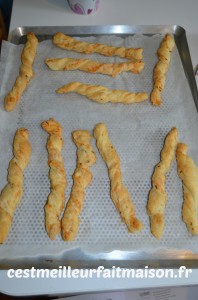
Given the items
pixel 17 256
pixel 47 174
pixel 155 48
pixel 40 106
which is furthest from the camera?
pixel 155 48

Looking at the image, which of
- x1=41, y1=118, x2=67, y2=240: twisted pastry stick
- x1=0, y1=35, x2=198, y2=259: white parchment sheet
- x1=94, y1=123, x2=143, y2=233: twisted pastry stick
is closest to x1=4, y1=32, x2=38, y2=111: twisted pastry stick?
x1=0, y1=35, x2=198, y2=259: white parchment sheet

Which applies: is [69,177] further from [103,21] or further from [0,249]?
[103,21]

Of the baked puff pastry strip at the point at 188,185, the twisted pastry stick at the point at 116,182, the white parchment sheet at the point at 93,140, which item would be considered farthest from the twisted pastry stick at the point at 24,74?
the baked puff pastry strip at the point at 188,185

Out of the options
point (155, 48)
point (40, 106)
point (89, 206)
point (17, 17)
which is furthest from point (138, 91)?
point (17, 17)

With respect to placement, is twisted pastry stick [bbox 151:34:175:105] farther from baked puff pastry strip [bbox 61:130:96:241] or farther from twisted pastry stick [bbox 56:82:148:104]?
baked puff pastry strip [bbox 61:130:96:241]

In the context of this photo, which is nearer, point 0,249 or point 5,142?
point 0,249

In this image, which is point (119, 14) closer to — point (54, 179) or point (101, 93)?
point (101, 93)

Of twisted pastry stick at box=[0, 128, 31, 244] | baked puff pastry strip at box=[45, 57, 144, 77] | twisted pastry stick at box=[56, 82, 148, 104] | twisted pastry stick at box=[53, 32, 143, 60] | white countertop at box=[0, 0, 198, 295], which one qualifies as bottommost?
twisted pastry stick at box=[0, 128, 31, 244]
